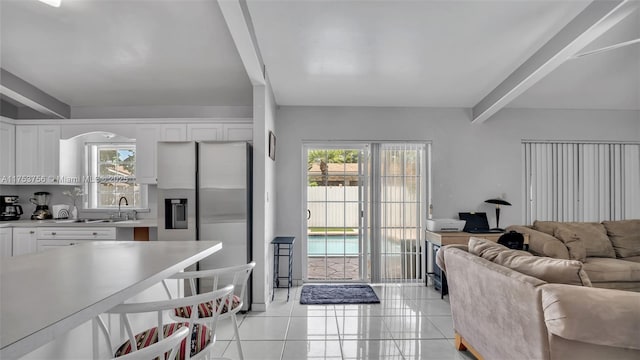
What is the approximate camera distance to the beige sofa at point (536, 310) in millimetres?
1522

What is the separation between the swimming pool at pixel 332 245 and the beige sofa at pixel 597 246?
2.14m

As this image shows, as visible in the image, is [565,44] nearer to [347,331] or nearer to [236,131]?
[347,331]

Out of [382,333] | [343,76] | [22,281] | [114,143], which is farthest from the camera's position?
[114,143]

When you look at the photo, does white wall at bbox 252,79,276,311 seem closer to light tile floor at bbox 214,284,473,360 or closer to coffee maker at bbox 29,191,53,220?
light tile floor at bbox 214,284,473,360

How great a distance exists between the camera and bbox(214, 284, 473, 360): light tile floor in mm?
2755

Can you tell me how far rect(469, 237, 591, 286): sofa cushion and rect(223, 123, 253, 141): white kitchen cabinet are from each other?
3049mm

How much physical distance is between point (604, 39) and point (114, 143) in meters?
6.17

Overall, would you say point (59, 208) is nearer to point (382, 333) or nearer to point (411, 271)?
point (382, 333)

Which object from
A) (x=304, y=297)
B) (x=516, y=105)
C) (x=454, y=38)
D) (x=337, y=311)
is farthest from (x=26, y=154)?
(x=516, y=105)

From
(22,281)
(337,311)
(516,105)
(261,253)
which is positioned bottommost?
(337,311)

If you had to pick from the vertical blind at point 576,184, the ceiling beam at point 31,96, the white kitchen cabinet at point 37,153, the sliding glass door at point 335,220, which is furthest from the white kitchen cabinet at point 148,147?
the vertical blind at point 576,184

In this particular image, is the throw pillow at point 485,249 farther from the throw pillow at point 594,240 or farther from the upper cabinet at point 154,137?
the upper cabinet at point 154,137

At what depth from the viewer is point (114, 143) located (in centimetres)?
472

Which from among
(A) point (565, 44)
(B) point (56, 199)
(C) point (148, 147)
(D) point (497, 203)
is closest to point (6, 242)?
(B) point (56, 199)
